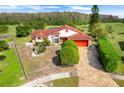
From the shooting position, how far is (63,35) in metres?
19.8

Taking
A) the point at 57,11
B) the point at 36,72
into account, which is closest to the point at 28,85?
the point at 36,72

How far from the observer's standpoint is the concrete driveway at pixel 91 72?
1927 cm

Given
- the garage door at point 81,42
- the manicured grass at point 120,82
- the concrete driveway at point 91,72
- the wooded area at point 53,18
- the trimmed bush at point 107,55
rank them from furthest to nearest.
Answer: the garage door at point 81,42
the trimmed bush at point 107,55
the wooded area at point 53,18
the concrete driveway at point 91,72
the manicured grass at point 120,82

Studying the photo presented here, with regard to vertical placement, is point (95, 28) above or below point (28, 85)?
above

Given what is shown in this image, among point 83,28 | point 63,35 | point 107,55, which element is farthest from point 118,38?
point 63,35

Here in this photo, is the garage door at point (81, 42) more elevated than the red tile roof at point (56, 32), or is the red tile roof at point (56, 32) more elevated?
the red tile roof at point (56, 32)

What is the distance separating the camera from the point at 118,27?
64.4 ft

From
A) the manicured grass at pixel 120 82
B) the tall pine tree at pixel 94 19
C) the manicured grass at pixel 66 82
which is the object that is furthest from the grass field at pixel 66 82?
the tall pine tree at pixel 94 19

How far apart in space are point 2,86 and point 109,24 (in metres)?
6.38

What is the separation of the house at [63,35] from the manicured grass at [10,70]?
1560mm

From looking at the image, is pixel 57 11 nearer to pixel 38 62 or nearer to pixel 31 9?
pixel 31 9

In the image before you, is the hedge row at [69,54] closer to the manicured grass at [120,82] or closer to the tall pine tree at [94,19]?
the tall pine tree at [94,19]

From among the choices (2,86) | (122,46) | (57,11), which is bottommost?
(2,86)

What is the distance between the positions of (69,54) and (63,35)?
104cm
